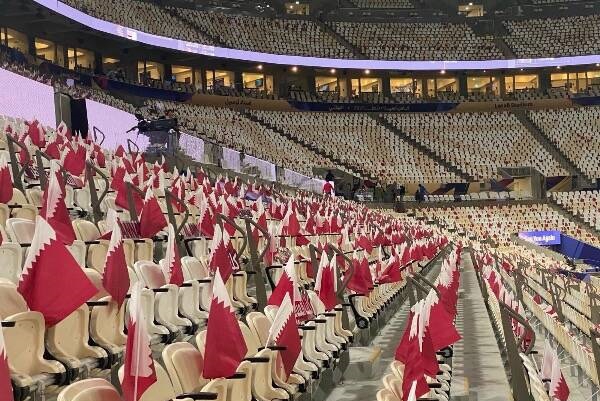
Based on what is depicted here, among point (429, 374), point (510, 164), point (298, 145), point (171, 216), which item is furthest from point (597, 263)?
point (429, 374)

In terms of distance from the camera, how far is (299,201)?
52.0ft

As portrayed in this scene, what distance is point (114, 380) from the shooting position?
3.98m

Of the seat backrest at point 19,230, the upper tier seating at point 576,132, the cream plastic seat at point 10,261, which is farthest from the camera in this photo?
the upper tier seating at point 576,132

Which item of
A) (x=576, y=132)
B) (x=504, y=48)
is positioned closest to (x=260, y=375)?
(x=576, y=132)

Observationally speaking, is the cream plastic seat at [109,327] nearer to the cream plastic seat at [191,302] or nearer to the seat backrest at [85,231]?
the cream plastic seat at [191,302]

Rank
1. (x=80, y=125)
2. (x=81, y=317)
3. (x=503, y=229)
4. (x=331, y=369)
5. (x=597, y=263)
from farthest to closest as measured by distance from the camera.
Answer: (x=503, y=229)
(x=597, y=263)
(x=80, y=125)
(x=331, y=369)
(x=81, y=317)

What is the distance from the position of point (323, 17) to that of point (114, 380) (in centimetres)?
3837

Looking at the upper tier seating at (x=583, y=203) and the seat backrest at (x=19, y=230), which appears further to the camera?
the upper tier seating at (x=583, y=203)

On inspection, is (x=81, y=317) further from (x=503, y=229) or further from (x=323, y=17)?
(x=323, y=17)

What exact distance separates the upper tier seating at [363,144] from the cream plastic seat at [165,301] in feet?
92.4

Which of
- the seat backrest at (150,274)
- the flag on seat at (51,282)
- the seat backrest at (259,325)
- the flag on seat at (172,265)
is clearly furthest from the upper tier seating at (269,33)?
the flag on seat at (51,282)

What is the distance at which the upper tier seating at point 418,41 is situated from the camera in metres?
39.9

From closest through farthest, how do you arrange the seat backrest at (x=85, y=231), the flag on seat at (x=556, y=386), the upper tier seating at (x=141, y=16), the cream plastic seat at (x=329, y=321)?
the flag on seat at (x=556, y=386)
the cream plastic seat at (x=329, y=321)
the seat backrest at (x=85, y=231)
the upper tier seating at (x=141, y=16)

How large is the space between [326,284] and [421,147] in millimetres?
31535
